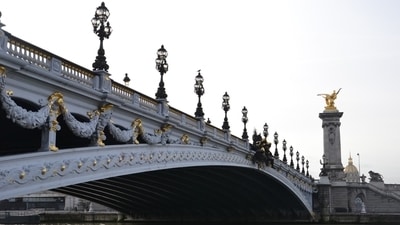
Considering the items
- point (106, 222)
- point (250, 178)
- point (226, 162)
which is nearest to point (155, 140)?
point (226, 162)

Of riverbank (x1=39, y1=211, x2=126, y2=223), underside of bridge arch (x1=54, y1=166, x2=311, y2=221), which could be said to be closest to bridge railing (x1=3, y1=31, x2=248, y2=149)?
underside of bridge arch (x1=54, y1=166, x2=311, y2=221)

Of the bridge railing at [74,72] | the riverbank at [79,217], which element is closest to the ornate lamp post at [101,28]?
the bridge railing at [74,72]

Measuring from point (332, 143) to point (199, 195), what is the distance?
58.0 meters

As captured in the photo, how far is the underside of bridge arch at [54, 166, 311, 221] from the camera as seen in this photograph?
39844 mm

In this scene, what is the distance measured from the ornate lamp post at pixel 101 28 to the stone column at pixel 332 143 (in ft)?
275

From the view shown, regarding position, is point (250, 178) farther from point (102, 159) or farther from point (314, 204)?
point (314, 204)

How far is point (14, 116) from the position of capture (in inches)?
598

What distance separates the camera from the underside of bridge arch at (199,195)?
131ft

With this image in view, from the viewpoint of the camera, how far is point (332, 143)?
103250 millimetres

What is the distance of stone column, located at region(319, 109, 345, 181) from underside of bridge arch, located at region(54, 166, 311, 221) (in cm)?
3339

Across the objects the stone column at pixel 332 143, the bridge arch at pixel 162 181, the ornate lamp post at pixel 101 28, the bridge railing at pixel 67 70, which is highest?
the stone column at pixel 332 143

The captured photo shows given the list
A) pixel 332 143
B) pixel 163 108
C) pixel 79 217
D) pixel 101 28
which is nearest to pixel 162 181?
pixel 163 108

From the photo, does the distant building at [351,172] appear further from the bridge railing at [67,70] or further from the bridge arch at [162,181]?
the bridge railing at [67,70]

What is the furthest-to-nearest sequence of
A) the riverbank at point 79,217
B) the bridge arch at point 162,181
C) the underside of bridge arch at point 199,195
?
the riverbank at point 79,217 < the underside of bridge arch at point 199,195 < the bridge arch at point 162,181
